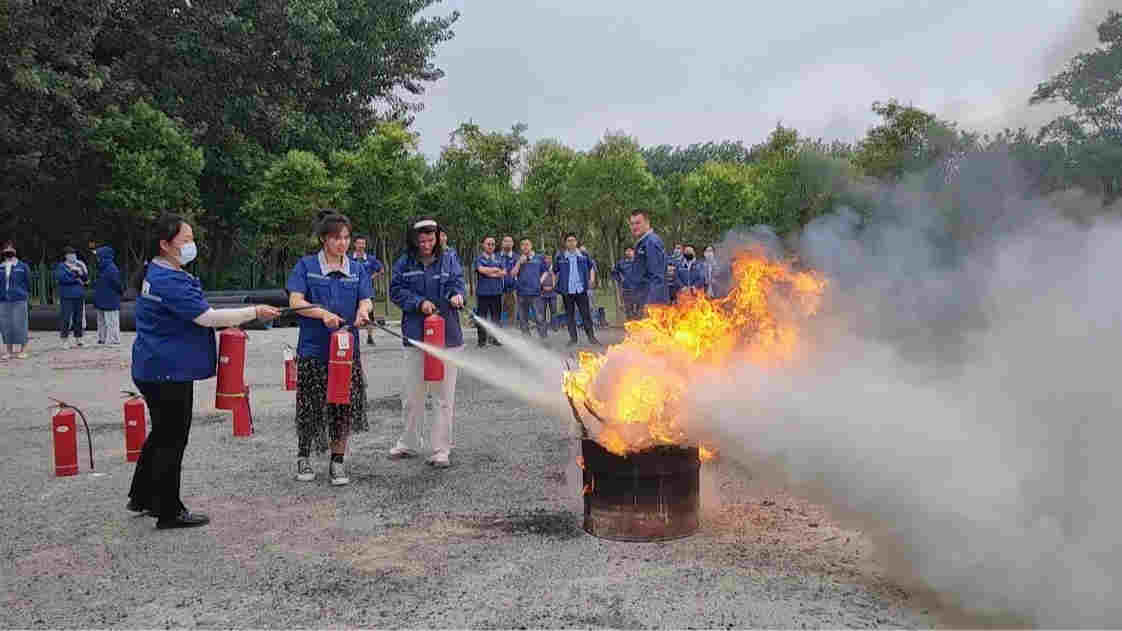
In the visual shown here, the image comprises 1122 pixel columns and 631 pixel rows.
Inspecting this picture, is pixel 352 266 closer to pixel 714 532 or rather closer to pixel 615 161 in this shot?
pixel 714 532

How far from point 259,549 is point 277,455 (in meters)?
2.71

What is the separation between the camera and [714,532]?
217 inches

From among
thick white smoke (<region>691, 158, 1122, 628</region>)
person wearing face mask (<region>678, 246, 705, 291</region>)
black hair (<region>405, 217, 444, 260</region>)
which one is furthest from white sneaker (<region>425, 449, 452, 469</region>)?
person wearing face mask (<region>678, 246, 705, 291</region>)

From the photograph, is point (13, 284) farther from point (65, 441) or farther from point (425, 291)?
point (425, 291)

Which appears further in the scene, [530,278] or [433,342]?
[530,278]

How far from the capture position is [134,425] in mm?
7484

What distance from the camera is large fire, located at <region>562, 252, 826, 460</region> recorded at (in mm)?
5242

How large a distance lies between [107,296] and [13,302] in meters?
2.23

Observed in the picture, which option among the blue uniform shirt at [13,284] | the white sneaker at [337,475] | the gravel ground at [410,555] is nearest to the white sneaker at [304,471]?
the gravel ground at [410,555]

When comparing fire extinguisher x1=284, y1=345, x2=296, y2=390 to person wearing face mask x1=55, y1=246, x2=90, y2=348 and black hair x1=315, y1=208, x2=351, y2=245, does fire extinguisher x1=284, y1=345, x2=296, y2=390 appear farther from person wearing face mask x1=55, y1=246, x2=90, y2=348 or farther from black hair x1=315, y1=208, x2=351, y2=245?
person wearing face mask x1=55, y1=246, x2=90, y2=348

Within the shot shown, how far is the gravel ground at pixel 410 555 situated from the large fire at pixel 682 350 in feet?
2.56

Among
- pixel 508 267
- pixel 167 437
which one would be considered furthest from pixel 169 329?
pixel 508 267

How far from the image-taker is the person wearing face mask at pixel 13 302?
51.1ft

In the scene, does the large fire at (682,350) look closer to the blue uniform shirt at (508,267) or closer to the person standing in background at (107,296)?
the blue uniform shirt at (508,267)
